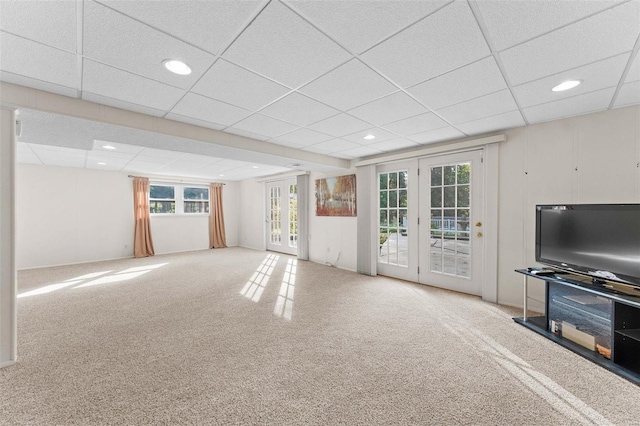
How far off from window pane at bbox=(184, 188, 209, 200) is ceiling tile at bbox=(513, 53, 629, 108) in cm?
861

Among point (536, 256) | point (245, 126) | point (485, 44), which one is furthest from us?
point (245, 126)

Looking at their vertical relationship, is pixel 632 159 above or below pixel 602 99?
below

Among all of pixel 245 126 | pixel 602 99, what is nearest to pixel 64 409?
pixel 245 126

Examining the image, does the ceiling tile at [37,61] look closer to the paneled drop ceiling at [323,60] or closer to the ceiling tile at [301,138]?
the paneled drop ceiling at [323,60]

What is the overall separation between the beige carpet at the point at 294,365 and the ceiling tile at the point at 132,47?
7.82 ft

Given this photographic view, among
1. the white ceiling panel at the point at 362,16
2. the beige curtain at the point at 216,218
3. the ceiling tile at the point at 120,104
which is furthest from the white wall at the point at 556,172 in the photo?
the beige curtain at the point at 216,218

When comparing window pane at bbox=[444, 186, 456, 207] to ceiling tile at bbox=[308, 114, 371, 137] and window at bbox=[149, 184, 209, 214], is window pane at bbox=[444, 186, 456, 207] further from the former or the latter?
window at bbox=[149, 184, 209, 214]

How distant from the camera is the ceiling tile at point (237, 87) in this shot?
2.01 m

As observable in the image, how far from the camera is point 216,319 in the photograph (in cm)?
311

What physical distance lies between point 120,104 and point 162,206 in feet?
20.2

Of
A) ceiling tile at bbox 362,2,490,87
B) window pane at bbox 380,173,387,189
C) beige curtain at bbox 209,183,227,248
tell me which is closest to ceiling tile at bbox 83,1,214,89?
ceiling tile at bbox 362,2,490,87

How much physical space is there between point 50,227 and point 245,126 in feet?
20.4

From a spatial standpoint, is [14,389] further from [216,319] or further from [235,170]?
[235,170]

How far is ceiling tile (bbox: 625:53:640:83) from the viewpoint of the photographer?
1864 millimetres
